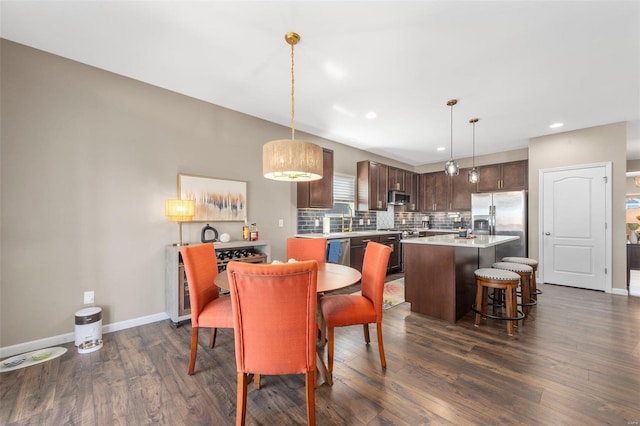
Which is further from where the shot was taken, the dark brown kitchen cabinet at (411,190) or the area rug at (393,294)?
the dark brown kitchen cabinet at (411,190)

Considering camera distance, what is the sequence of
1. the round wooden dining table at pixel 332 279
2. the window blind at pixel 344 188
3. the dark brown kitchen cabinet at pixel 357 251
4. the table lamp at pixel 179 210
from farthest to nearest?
1. the window blind at pixel 344 188
2. the dark brown kitchen cabinet at pixel 357 251
3. the table lamp at pixel 179 210
4. the round wooden dining table at pixel 332 279

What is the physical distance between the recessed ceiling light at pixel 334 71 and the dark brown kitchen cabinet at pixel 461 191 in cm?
478

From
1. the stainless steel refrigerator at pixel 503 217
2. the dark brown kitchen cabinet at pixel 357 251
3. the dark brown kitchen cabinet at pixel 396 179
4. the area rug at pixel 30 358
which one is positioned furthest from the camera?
the dark brown kitchen cabinet at pixel 396 179

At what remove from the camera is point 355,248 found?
187 inches

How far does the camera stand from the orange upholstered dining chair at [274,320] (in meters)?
1.36

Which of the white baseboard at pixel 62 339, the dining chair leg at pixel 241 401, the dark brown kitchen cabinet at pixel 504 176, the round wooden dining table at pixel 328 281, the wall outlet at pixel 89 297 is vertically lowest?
the white baseboard at pixel 62 339

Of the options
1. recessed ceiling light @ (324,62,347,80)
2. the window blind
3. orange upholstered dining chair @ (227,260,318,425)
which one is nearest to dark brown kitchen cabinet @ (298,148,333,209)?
the window blind

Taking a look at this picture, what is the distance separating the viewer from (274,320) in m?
1.40

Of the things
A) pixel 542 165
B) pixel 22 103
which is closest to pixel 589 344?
pixel 542 165

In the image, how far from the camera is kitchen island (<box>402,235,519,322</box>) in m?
2.95

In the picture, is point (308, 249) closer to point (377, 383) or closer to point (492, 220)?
point (377, 383)

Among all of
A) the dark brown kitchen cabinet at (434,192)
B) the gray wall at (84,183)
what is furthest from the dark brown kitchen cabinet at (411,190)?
the gray wall at (84,183)

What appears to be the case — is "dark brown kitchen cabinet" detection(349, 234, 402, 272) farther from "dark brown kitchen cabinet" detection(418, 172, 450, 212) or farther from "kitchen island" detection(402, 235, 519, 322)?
"dark brown kitchen cabinet" detection(418, 172, 450, 212)

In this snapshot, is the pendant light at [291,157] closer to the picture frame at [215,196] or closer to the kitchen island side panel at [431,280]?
the picture frame at [215,196]
